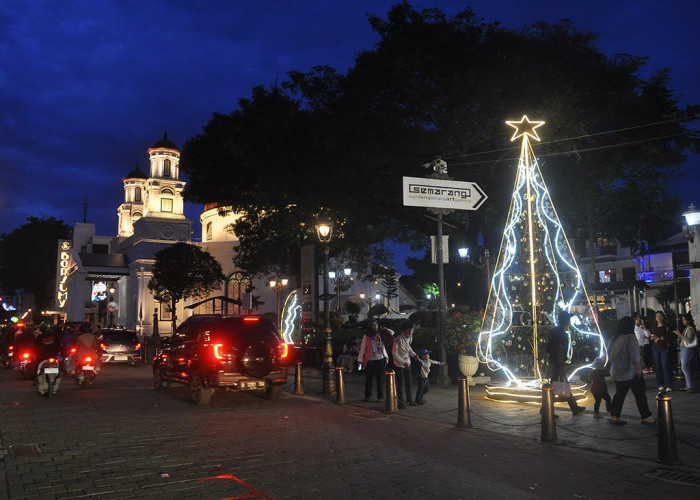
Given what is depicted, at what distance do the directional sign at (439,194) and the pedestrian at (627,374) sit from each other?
5.25m

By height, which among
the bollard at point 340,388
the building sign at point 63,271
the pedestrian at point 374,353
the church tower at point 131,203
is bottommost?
the bollard at point 340,388

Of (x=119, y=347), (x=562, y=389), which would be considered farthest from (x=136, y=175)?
(x=562, y=389)

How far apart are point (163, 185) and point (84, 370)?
51877mm

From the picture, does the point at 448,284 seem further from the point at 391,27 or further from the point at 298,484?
the point at 298,484

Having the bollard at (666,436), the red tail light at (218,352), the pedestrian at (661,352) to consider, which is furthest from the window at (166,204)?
the bollard at (666,436)

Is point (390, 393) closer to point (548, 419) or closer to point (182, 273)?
point (548, 419)

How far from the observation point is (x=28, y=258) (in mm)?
90375

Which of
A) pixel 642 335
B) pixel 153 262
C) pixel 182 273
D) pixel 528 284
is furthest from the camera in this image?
pixel 153 262

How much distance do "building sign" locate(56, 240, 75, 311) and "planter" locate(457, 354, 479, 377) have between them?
70165 millimetres

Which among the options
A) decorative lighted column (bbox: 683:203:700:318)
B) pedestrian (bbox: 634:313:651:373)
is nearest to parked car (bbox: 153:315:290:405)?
pedestrian (bbox: 634:313:651:373)

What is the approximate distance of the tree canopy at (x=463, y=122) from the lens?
2092 centimetres

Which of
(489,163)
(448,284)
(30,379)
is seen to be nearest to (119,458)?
(30,379)

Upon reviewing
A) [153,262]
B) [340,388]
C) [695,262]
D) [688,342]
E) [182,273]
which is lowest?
[340,388]

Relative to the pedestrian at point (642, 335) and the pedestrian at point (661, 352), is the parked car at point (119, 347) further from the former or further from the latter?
the pedestrian at point (661, 352)
